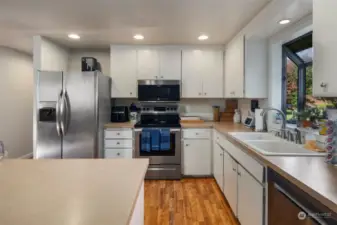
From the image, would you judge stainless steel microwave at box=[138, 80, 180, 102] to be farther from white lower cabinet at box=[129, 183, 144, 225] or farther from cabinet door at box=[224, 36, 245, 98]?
white lower cabinet at box=[129, 183, 144, 225]

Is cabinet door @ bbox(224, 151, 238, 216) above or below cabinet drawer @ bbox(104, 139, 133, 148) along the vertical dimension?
below

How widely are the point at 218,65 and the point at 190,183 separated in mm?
2010

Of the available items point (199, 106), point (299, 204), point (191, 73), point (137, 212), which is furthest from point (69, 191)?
point (199, 106)

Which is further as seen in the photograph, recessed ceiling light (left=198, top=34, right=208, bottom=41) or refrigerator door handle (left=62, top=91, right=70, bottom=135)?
recessed ceiling light (left=198, top=34, right=208, bottom=41)

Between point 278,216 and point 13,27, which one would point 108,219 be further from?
point 13,27

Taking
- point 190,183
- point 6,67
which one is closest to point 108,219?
point 190,183

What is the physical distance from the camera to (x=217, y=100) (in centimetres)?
455

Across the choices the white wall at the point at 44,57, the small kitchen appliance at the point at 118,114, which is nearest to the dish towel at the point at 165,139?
the small kitchen appliance at the point at 118,114

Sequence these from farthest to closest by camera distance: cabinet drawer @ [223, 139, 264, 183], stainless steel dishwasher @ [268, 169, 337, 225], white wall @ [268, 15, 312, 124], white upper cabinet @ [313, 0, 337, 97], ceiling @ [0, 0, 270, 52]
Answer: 1. white wall @ [268, 15, 312, 124]
2. ceiling @ [0, 0, 270, 52]
3. cabinet drawer @ [223, 139, 264, 183]
4. white upper cabinet @ [313, 0, 337, 97]
5. stainless steel dishwasher @ [268, 169, 337, 225]

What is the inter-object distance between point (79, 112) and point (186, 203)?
1.92 m

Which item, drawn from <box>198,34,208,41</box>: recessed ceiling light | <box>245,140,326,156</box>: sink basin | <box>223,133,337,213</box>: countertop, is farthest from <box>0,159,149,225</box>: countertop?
<box>198,34,208,41</box>: recessed ceiling light

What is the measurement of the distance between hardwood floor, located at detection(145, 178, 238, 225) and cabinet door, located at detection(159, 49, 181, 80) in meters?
1.74

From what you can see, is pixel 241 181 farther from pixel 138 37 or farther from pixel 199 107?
pixel 138 37

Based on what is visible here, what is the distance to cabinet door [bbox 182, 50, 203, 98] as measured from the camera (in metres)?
4.16
